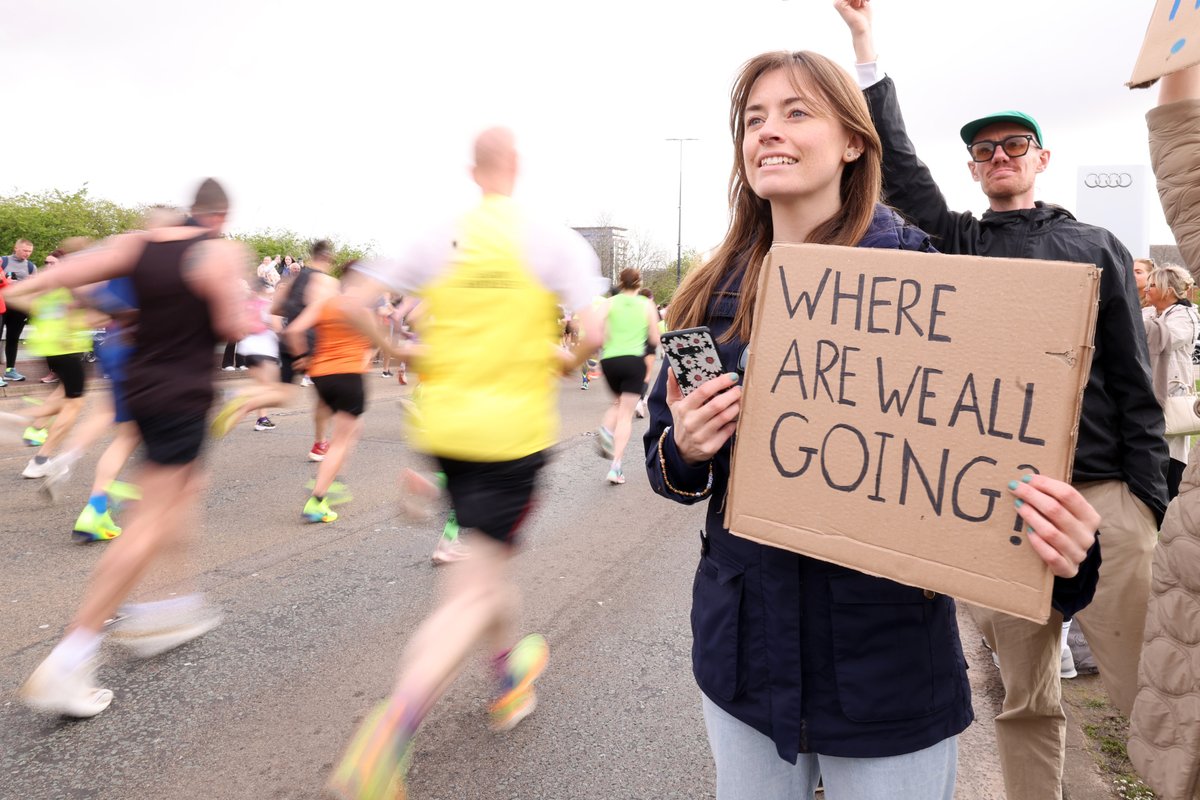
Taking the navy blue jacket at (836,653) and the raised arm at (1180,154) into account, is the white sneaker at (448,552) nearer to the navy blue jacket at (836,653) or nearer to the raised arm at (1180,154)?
the navy blue jacket at (836,653)

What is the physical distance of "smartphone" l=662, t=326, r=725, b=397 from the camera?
1371mm

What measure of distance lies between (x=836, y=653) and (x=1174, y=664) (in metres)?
0.93

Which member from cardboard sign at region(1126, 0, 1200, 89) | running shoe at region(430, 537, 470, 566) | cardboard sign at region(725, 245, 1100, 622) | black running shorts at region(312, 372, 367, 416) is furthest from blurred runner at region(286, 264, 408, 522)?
cardboard sign at region(1126, 0, 1200, 89)

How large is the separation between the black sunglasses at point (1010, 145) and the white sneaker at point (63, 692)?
3.64m

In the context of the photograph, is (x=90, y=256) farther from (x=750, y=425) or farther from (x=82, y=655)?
(x=750, y=425)

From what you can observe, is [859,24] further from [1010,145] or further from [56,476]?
[56,476]

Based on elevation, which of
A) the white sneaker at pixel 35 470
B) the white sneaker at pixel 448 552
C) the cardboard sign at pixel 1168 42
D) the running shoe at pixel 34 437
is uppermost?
the cardboard sign at pixel 1168 42

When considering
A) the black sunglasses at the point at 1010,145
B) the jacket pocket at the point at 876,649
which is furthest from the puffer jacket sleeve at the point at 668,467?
the black sunglasses at the point at 1010,145

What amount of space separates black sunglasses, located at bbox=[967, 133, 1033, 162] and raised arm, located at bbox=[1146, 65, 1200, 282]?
2.45 feet

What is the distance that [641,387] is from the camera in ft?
25.1

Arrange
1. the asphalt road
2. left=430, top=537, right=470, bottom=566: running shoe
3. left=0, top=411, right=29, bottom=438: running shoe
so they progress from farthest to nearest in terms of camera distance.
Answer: left=430, top=537, right=470, bottom=566: running shoe, left=0, top=411, right=29, bottom=438: running shoe, the asphalt road

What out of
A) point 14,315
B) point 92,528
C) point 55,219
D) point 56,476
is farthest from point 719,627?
point 55,219

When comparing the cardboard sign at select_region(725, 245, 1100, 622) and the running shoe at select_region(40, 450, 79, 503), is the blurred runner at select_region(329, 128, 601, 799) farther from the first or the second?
the running shoe at select_region(40, 450, 79, 503)

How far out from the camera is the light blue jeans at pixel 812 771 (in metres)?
1.41
